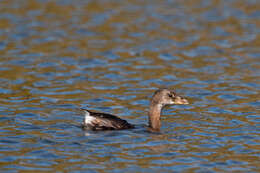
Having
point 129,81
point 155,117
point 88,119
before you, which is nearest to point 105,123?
point 88,119

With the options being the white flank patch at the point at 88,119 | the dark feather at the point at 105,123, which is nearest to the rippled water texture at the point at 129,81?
the dark feather at the point at 105,123

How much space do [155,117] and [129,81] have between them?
476 centimetres

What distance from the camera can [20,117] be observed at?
13477 mm

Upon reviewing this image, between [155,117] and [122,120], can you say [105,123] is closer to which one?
[122,120]

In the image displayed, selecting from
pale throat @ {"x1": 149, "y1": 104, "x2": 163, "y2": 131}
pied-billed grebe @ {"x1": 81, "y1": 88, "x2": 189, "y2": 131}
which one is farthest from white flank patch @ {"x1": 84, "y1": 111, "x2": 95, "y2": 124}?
pale throat @ {"x1": 149, "y1": 104, "x2": 163, "y2": 131}

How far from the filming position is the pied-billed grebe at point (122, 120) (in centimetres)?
1208

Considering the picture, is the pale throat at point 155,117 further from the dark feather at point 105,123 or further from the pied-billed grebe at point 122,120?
the dark feather at point 105,123

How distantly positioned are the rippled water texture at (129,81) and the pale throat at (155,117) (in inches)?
13.4

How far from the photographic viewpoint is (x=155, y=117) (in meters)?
12.9

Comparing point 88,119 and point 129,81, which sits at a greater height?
point 129,81

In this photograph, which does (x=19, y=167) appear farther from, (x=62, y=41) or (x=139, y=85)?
(x=62, y=41)

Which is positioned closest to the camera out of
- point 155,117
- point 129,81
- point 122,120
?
point 122,120

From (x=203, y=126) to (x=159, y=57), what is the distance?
771 centimetres

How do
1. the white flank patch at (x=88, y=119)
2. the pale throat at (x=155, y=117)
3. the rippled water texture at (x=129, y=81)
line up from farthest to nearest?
the pale throat at (x=155, y=117)
the white flank patch at (x=88, y=119)
the rippled water texture at (x=129, y=81)
